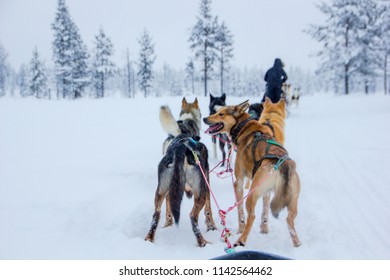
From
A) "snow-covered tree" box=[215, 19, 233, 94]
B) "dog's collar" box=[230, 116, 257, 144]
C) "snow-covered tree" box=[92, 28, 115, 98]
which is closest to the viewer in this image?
"dog's collar" box=[230, 116, 257, 144]

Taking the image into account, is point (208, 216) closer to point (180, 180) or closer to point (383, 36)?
point (180, 180)

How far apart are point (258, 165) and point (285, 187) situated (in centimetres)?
42

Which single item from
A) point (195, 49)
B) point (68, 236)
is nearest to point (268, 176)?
point (68, 236)

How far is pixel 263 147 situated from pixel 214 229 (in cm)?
128

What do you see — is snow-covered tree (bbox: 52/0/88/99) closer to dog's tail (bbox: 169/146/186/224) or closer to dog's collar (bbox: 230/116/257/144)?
dog's collar (bbox: 230/116/257/144)

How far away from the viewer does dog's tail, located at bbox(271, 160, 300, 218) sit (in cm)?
310

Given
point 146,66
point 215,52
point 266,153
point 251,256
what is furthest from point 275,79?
point 146,66

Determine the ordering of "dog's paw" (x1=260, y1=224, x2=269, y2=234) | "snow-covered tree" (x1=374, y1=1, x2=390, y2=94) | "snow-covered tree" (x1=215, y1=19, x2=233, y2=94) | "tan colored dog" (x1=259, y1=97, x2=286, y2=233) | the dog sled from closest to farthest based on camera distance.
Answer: the dog sled
"dog's paw" (x1=260, y1=224, x2=269, y2=234)
"tan colored dog" (x1=259, y1=97, x2=286, y2=233)
"snow-covered tree" (x1=374, y1=1, x2=390, y2=94)
"snow-covered tree" (x1=215, y1=19, x2=233, y2=94)

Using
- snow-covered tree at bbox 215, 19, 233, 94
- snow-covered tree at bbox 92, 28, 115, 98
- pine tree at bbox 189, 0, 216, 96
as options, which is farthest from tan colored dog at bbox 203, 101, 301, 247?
snow-covered tree at bbox 215, 19, 233, 94

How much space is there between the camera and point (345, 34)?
619 inches

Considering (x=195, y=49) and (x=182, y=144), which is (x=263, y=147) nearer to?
(x=182, y=144)

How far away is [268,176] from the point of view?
3.15m

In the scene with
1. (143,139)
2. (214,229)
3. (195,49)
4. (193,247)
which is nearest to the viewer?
(193,247)

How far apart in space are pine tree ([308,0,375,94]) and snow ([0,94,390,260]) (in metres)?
8.48
